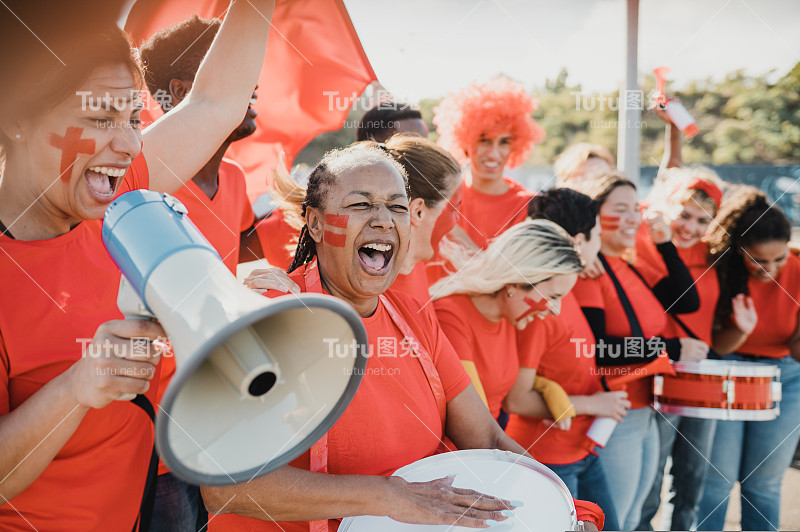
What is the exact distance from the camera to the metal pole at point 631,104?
433cm

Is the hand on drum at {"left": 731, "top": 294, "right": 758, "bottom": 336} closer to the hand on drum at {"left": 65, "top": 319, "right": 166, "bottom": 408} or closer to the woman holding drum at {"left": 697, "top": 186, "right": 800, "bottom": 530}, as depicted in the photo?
the woman holding drum at {"left": 697, "top": 186, "right": 800, "bottom": 530}

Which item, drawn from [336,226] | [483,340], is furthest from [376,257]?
[483,340]

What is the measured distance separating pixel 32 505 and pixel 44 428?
27 cm

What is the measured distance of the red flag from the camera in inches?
142

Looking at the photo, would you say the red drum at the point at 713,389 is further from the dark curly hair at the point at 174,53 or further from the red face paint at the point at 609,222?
the dark curly hair at the point at 174,53

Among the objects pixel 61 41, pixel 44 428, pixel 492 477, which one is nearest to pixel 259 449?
pixel 44 428

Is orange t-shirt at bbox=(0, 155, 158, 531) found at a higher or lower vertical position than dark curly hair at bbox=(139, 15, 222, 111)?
lower

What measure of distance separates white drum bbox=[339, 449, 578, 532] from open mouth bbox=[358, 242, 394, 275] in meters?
0.52

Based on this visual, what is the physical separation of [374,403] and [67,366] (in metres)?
0.73

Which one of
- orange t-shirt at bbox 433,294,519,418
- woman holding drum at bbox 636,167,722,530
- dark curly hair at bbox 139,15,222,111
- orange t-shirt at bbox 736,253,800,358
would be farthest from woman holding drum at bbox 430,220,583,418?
orange t-shirt at bbox 736,253,800,358

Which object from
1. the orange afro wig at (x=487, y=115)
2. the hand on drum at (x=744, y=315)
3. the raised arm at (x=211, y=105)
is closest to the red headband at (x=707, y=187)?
the hand on drum at (x=744, y=315)

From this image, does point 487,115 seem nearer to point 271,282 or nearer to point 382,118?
point 382,118

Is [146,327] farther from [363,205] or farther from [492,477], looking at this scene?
[492,477]

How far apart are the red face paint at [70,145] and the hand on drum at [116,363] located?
459 mm
